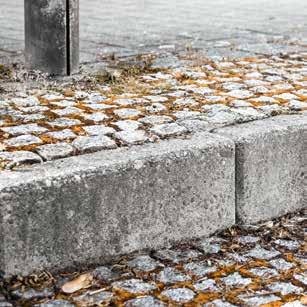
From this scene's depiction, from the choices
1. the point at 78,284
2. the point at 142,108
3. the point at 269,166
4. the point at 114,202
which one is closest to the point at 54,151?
the point at 114,202

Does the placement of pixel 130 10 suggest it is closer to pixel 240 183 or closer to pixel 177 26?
pixel 177 26

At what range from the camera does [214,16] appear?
27.4ft

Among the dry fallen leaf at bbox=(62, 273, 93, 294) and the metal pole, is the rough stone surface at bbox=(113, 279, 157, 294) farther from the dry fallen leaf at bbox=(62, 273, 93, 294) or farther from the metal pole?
the metal pole

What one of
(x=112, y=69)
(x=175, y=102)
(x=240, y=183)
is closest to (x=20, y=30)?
(x=112, y=69)

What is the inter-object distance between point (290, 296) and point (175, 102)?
141 centimetres

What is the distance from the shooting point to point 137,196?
3.04 meters

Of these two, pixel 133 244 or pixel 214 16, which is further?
pixel 214 16

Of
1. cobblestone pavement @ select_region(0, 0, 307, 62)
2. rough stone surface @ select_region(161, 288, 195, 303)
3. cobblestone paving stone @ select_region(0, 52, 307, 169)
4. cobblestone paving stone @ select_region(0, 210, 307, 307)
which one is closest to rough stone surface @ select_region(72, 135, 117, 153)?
cobblestone paving stone @ select_region(0, 52, 307, 169)

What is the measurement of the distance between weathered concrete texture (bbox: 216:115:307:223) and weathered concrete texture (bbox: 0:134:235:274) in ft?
0.23

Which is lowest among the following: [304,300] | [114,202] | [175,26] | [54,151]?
[304,300]

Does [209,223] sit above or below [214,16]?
below

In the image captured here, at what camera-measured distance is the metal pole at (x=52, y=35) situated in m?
4.54

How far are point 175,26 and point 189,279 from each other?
4680mm

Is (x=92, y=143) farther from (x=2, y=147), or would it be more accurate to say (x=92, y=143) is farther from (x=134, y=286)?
(x=134, y=286)
